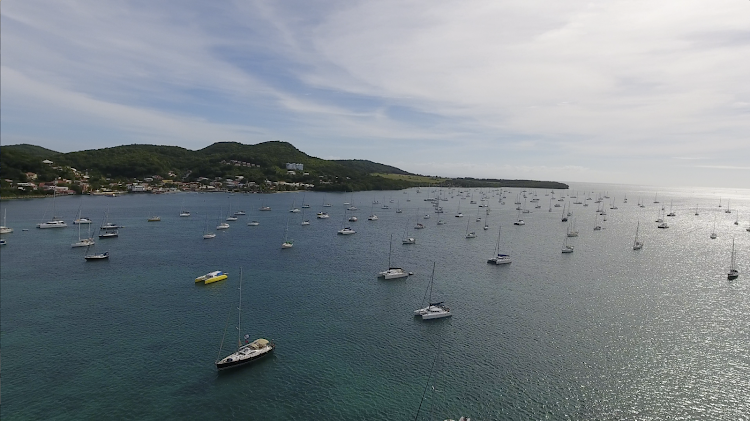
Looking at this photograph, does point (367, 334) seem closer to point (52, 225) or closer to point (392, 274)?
point (392, 274)

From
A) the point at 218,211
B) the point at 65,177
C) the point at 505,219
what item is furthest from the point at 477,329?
the point at 65,177

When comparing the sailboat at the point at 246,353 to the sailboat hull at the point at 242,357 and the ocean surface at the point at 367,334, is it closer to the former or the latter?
the sailboat hull at the point at 242,357

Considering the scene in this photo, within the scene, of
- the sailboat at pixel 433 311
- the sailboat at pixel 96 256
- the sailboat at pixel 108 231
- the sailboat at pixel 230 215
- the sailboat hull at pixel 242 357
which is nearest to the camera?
the sailboat hull at pixel 242 357

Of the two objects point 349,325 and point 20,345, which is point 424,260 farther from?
point 20,345

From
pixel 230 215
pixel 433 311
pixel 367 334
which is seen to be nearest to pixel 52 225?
pixel 230 215

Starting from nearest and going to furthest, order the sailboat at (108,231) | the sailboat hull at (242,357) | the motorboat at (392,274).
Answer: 1. the sailboat hull at (242,357)
2. the motorboat at (392,274)
3. the sailboat at (108,231)

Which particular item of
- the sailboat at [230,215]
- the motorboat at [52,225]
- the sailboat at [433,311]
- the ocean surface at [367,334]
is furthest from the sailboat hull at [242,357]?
the sailboat at [230,215]

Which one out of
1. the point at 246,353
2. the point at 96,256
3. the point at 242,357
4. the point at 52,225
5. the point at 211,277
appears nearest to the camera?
the point at 242,357
